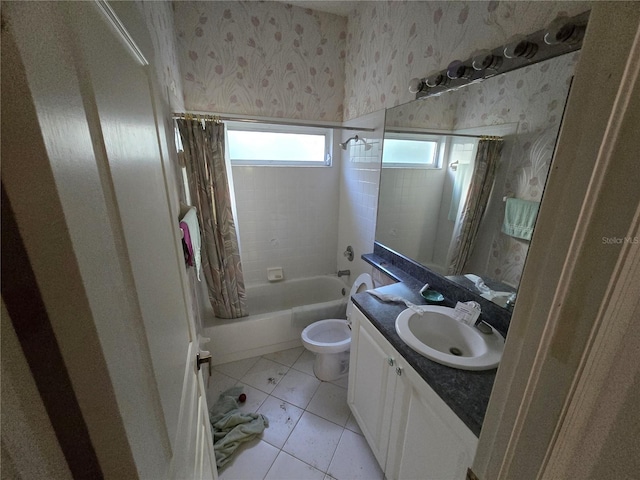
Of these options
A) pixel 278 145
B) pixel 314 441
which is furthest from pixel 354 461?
pixel 278 145

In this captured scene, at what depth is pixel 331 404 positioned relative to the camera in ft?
5.73

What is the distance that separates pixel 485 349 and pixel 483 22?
4.63ft

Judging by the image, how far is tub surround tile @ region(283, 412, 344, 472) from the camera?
1425 millimetres

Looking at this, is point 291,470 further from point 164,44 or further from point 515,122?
point 164,44

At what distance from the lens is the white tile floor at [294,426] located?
1.37m

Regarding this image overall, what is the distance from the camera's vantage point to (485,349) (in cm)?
101

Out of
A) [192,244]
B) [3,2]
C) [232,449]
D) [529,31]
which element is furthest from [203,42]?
[232,449]

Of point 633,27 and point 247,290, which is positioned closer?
point 633,27

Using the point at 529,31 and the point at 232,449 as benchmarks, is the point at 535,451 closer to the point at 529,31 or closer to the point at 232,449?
the point at 529,31

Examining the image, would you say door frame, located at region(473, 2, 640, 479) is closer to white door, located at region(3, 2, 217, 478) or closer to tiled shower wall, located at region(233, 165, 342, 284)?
white door, located at region(3, 2, 217, 478)

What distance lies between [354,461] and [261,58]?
2.93 meters

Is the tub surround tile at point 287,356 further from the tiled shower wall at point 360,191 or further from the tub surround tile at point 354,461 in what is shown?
the tiled shower wall at point 360,191

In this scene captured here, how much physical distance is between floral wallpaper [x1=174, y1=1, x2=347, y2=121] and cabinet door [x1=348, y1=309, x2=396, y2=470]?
1.93m

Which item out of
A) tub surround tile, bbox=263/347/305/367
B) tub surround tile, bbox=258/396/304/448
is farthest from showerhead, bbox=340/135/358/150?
tub surround tile, bbox=258/396/304/448
